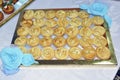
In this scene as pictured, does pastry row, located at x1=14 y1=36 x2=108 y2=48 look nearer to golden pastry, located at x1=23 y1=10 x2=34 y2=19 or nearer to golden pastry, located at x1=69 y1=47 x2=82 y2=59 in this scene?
golden pastry, located at x1=69 y1=47 x2=82 y2=59

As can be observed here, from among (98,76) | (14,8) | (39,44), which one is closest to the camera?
(98,76)

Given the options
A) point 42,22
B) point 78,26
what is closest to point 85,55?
point 78,26

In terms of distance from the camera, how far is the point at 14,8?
1.29m

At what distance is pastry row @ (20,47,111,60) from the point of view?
38.8 inches

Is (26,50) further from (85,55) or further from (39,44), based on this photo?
(85,55)

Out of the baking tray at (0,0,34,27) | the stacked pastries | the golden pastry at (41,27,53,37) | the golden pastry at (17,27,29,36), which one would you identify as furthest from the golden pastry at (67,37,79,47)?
the baking tray at (0,0,34,27)

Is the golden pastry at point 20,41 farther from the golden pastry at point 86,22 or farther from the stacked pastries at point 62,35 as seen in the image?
the golden pastry at point 86,22

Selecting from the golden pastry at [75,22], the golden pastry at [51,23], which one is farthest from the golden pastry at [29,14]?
the golden pastry at [75,22]

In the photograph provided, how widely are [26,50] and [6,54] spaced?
9cm

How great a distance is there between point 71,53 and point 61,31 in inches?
5.9

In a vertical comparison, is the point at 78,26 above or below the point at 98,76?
above

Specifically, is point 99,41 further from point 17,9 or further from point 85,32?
point 17,9

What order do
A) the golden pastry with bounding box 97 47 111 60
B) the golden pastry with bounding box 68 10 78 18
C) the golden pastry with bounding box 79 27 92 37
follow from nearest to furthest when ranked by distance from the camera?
1. the golden pastry with bounding box 97 47 111 60
2. the golden pastry with bounding box 79 27 92 37
3. the golden pastry with bounding box 68 10 78 18

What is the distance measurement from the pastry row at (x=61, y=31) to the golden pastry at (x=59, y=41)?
36 mm
